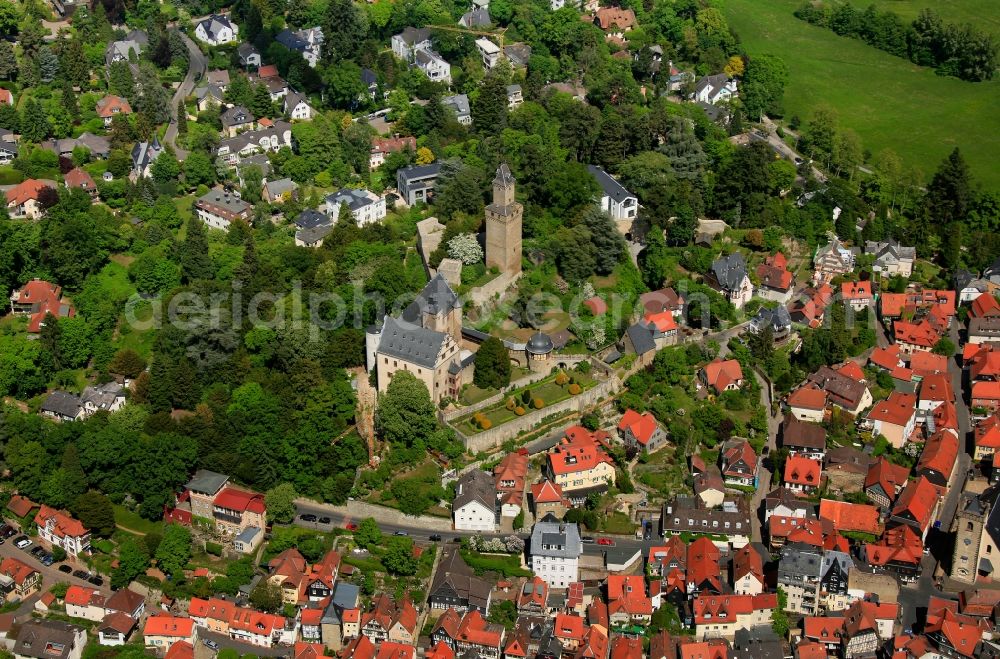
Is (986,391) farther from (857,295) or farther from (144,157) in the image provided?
(144,157)

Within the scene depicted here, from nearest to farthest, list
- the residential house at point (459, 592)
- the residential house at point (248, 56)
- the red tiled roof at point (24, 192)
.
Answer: the residential house at point (459, 592)
the red tiled roof at point (24, 192)
the residential house at point (248, 56)

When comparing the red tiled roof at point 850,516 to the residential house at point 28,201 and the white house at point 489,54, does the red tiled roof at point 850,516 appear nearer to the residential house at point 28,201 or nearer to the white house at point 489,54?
the white house at point 489,54

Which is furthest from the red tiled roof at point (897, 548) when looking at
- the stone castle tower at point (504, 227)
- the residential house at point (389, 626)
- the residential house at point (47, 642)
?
the residential house at point (47, 642)

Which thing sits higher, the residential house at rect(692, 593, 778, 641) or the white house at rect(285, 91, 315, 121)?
the white house at rect(285, 91, 315, 121)

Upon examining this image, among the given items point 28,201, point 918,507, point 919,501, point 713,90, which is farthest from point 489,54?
point 918,507

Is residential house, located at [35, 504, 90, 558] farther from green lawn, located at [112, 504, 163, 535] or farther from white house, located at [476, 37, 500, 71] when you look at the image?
white house, located at [476, 37, 500, 71]

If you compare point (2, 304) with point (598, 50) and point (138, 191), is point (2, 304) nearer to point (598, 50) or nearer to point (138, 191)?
point (138, 191)

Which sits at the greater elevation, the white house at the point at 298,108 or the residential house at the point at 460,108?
the residential house at the point at 460,108

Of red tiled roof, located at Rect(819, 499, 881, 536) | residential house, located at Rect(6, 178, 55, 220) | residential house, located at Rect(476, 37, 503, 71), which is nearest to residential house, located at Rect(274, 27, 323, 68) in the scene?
residential house, located at Rect(476, 37, 503, 71)
